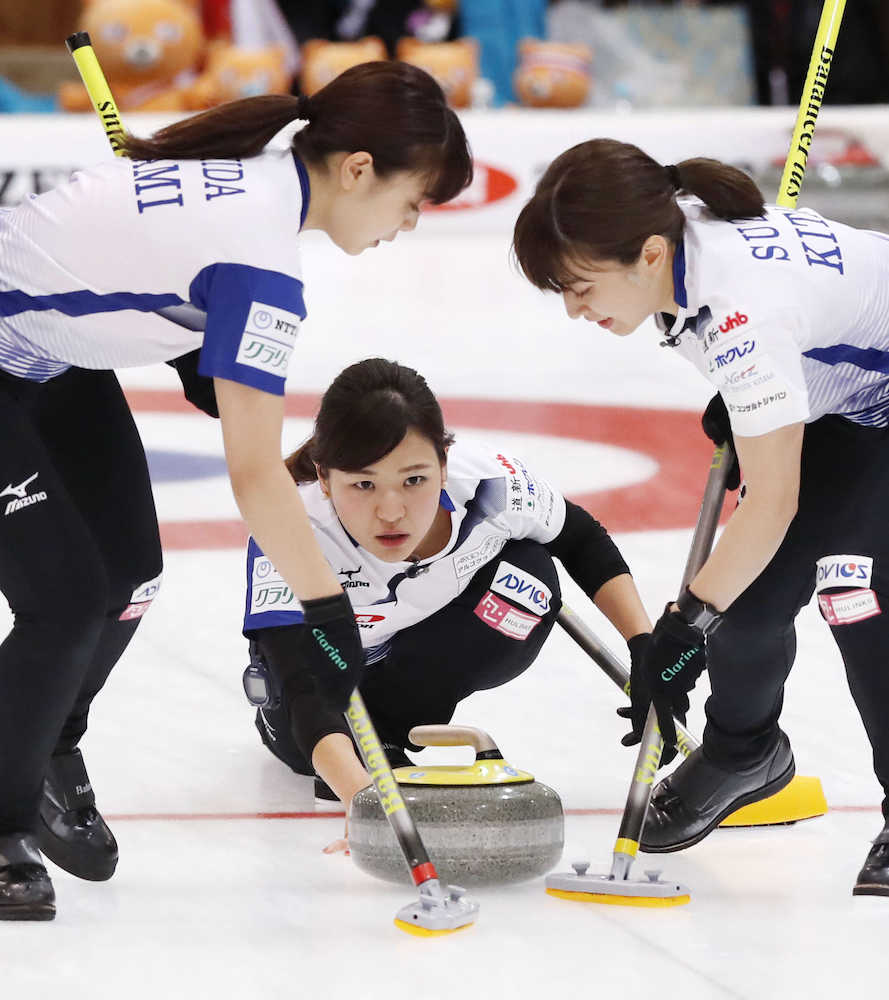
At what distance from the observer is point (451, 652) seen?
2893 mm

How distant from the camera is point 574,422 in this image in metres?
5.85

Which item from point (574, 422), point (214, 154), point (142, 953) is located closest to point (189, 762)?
point (142, 953)

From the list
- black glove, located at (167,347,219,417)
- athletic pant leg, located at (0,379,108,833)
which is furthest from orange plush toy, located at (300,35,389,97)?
athletic pant leg, located at (0,379,108,833)

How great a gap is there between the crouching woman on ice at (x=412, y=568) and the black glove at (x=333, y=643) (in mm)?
364

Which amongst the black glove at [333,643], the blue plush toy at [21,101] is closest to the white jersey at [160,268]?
the black glove at [333,643]

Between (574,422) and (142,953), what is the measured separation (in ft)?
12.9

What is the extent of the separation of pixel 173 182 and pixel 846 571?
3.42ft

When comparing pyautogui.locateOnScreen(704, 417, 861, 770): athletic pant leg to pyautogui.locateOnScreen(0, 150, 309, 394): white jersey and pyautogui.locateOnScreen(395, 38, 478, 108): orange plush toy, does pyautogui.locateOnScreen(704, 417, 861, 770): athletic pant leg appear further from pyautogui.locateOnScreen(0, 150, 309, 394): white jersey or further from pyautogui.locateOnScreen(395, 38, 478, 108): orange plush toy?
pyautogui.locateOnScreen(395, 38, 478, 108): orange plush toy

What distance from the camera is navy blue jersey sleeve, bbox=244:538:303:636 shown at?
2.61 meters

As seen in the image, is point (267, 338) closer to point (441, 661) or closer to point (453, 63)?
point (441, 661)

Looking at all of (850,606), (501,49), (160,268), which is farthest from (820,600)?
(501,49)

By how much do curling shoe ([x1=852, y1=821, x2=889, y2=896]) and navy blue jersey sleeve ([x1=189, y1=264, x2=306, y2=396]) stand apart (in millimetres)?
1042

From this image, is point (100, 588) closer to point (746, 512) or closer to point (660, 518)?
point (746, 512)

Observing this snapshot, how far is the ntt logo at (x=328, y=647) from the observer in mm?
2119
